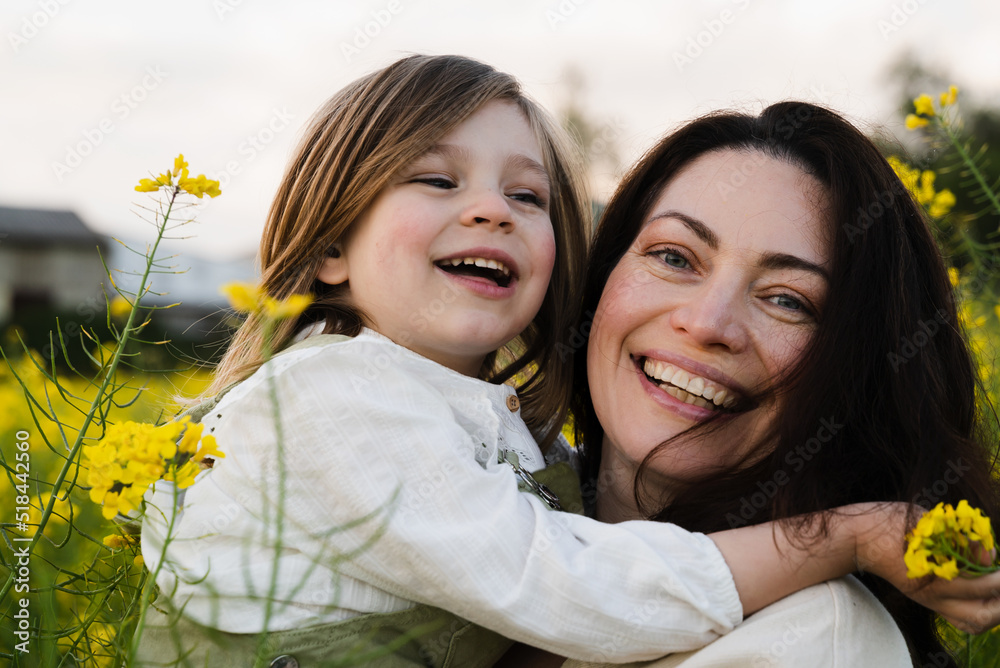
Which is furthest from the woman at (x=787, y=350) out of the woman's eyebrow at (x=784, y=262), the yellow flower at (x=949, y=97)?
the yellow flower at (x=949, y=97)

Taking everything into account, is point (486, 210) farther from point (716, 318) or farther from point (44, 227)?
point (44, 227)

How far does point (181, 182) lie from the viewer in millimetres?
1461

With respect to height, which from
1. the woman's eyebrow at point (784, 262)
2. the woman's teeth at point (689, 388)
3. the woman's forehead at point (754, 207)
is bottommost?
the woman's teeth at point (689, 388)

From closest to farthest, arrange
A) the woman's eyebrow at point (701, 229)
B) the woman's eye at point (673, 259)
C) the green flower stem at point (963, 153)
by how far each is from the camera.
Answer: the woman's eyebrow at point (701, 229)
the woman's eye at point (673, 259)
the green flower stem at point (963, 153)

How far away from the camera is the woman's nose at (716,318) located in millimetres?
Result: 1737

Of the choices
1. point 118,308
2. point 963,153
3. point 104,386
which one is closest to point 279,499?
point 104,386

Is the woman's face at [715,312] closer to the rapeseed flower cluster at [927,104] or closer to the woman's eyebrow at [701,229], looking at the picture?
the woman's eyebrow at [701,229]

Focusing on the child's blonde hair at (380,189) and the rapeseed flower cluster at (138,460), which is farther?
the child's blonde hair at (380,189)

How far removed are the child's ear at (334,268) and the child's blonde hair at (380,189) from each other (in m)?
0.02

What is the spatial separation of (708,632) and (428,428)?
59 centimetres

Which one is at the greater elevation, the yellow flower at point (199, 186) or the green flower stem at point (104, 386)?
the yellow flower at point (199, 186)

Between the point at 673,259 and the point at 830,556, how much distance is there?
817 mm

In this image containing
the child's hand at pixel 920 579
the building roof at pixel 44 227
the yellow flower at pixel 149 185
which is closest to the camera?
the child's hand at pixel 920 579

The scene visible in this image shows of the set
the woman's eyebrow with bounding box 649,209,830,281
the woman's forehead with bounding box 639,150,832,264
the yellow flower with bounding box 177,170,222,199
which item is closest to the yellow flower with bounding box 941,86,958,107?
the woman's forehead with bounding box 639,150,832,264
